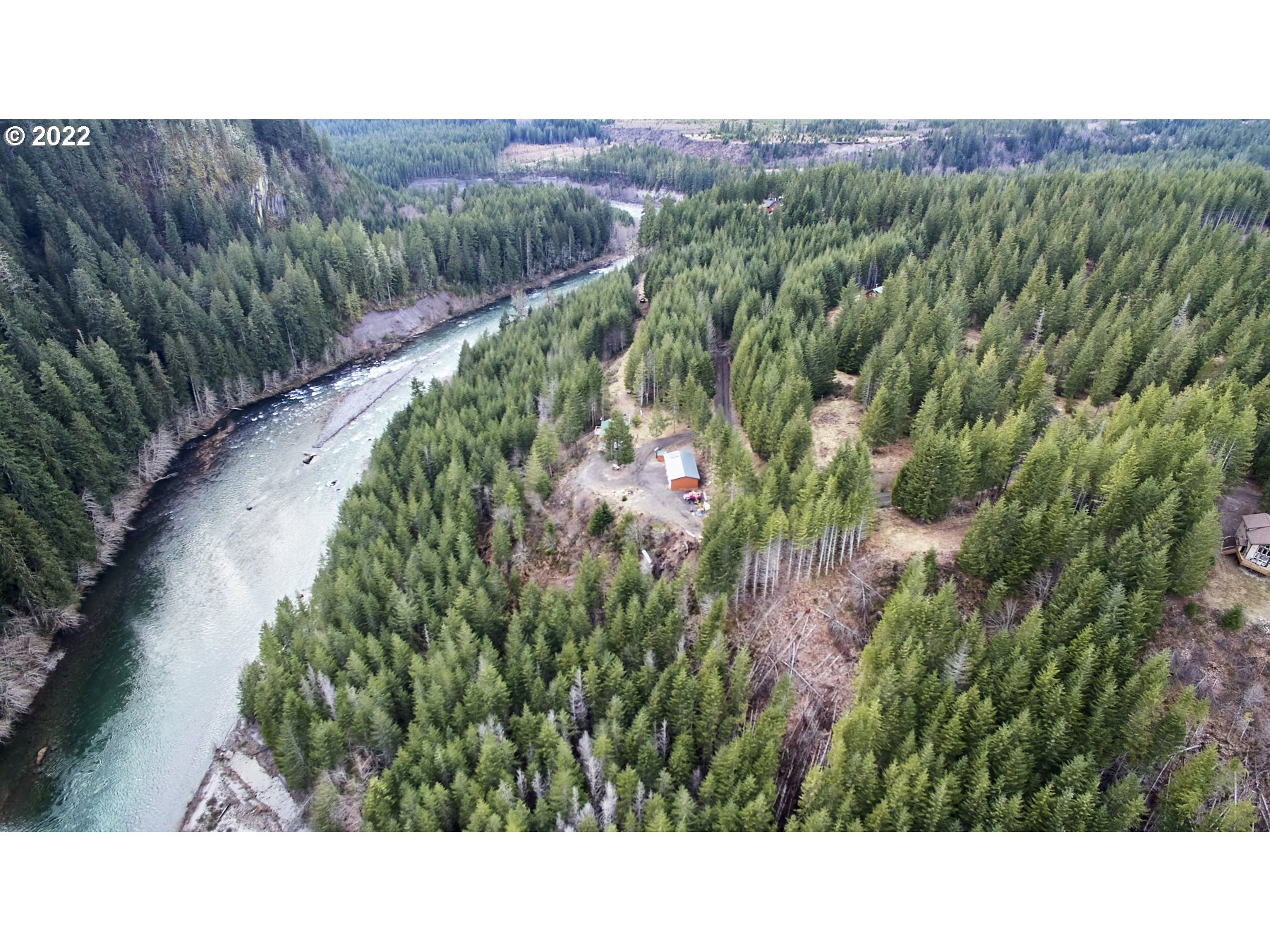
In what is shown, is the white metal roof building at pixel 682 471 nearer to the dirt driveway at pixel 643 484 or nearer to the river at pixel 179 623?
the dirt driveway at pixel 643 484

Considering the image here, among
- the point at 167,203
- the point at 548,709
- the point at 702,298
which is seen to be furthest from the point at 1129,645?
the point at 167,203

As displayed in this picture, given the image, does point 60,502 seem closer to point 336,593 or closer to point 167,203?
point 336,593

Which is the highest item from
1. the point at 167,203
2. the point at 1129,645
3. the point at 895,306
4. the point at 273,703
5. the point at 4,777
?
the point at 167,203

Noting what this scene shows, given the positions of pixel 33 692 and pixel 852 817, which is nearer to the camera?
pixel 852 817

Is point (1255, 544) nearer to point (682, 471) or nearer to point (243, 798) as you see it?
point (682, 471)

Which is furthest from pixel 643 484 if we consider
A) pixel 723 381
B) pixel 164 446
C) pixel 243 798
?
pixel 164 446

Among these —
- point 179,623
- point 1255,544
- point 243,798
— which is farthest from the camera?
point 179,623

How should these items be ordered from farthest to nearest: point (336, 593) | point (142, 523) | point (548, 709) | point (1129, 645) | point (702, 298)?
point (702, 298) < point (142, 523) < point (336, 593) < point (548, 709) < point (1129, 645)
